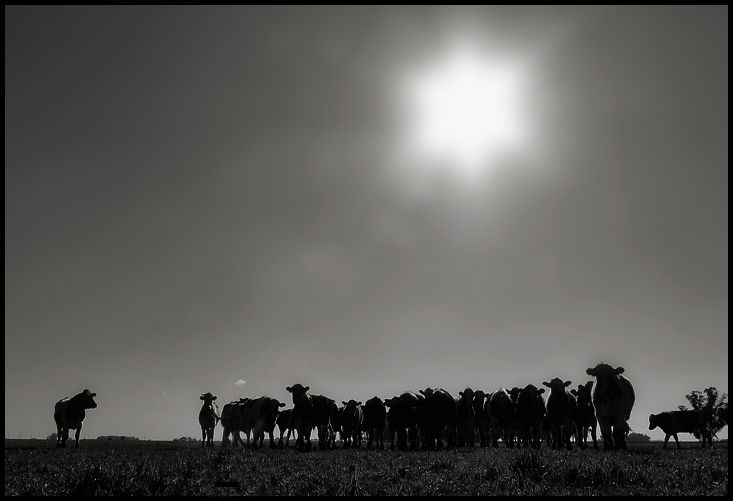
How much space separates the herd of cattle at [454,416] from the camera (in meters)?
21.3

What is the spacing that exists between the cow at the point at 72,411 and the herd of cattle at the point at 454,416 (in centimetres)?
5

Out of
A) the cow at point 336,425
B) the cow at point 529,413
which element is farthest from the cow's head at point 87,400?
the cow at point 529,413

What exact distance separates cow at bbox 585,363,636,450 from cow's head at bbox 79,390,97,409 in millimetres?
28906

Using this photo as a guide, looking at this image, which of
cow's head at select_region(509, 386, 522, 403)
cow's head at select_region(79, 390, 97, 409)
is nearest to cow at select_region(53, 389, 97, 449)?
cow's head at select_region(79, 390, 97, 409)

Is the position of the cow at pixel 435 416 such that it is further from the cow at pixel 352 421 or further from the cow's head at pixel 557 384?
the cow at pixel 352 421

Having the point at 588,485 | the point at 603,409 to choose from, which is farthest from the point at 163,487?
the point at 603,409

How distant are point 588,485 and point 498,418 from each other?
17616 mm

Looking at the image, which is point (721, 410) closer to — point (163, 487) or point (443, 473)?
point (443, 473)

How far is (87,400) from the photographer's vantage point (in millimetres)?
→ 29938

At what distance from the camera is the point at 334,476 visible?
9711 millimetres

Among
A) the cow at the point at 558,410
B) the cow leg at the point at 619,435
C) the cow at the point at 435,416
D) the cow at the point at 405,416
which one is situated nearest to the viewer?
the cow leg at the point at 619,435

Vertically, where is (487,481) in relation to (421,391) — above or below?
below

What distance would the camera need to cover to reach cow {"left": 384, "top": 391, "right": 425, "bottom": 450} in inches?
1073

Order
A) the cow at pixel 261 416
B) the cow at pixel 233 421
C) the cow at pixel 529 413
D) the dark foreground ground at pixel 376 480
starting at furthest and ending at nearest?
A: the cow at pixel 233 421 → the cow at pixel 261 416 → the cow at pixel 529 413 → the dark foreground ground at pixel 376 480
